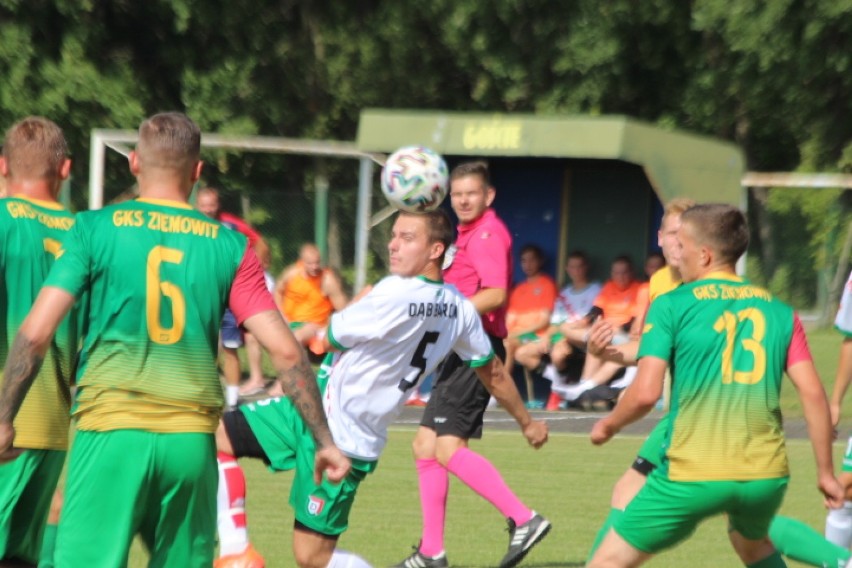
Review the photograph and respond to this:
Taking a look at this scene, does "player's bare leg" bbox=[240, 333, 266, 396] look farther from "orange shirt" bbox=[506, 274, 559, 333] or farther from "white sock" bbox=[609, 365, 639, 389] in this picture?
"white sock" bbox=[609, 365, 639, 389]

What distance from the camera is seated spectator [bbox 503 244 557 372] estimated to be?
55.2 feet

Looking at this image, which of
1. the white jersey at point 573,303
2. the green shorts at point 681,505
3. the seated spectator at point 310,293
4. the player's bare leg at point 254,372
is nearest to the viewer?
the green shorts at point 681,505

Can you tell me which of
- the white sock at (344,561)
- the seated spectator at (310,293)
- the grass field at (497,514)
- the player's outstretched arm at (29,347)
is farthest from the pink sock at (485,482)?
the seated spectator at (310,293)

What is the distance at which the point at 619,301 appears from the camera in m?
16.5

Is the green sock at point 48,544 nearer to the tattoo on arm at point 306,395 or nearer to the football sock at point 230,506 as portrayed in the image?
the football sock at point 230,506

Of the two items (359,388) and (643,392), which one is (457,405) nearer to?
(359,388)

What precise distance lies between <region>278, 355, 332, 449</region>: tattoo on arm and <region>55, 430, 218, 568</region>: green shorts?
0.32m

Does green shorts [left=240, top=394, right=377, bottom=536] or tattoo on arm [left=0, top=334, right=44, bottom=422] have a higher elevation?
tattoo on arm [left=0, top=334, right=44, bottom=422]

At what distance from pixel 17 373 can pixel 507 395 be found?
2660 mm

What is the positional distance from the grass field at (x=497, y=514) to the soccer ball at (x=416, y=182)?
6.12 feet

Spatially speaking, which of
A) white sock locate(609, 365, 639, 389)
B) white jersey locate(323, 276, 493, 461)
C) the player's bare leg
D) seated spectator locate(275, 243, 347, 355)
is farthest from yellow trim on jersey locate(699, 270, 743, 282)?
seated spectator locate(275, 243, 347, 355)

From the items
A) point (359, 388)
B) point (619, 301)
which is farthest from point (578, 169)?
point (359, 388)

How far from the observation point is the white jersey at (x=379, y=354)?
6.28 metres

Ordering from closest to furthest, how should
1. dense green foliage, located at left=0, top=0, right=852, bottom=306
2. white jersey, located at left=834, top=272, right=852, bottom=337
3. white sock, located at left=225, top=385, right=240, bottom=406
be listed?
white jersey, located at left=834, top=272, right=852, bottom=337, white sock, located at left=225, top=385, right=240, bottom=406, dense green foliage, located at left=0, top=0, right=852, bottom=306
